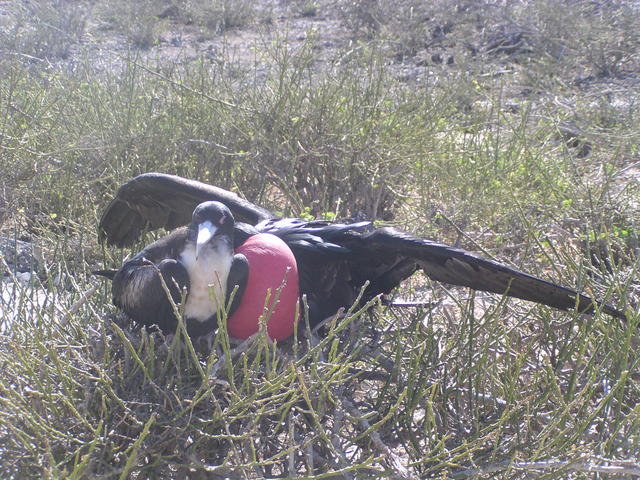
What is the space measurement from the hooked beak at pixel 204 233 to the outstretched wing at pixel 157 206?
1.18 ft

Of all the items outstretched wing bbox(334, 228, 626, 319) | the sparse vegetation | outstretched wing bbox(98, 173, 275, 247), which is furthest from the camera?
outstretched wing bbox(98, 173, 275, 247)

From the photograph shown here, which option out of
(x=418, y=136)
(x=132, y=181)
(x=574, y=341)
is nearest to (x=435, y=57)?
(x=418, y=136)

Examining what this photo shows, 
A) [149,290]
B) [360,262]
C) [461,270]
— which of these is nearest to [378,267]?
[360,262]

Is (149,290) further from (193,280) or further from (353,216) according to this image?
(353,216)

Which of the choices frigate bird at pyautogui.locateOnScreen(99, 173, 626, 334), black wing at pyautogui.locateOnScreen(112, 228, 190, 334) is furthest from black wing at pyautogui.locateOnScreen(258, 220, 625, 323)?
black wing at pyautogui.locateOnScreen(112, 228, 190, 334)

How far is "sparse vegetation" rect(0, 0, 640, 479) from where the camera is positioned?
127 centimetres

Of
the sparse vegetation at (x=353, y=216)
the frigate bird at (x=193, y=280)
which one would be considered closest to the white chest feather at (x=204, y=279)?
the frigate bird at (x=193, y=280)

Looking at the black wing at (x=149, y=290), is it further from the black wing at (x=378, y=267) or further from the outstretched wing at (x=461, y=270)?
the outstretched wing at (x=461, y=270)

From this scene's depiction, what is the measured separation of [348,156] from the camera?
3.13 meters

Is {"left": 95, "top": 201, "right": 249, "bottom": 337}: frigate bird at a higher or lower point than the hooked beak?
lower

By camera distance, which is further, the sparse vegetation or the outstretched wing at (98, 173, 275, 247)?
the outstretched wing at (98, 173, 275, 247)

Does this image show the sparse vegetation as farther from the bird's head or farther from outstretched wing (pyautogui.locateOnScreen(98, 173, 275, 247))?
the bird's head

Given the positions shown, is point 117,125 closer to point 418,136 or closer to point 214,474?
point 418,136

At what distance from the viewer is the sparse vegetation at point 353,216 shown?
4.16ft
